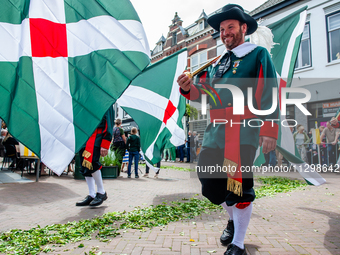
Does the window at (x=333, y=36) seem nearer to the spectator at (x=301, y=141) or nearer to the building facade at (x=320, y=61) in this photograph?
the building facade at (x=320, y=61)

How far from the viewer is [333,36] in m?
12.7

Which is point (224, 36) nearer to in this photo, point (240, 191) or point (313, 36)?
point (240, 191)

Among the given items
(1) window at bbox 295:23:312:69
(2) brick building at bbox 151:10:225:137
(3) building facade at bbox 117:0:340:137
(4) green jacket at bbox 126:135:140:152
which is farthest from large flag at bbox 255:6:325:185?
(2) brick building at bbox 151:10:225:137

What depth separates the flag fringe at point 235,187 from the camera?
2.20 m

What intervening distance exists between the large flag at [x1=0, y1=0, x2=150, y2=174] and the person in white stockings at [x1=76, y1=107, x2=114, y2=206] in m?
0.87

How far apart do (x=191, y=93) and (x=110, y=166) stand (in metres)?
6.30

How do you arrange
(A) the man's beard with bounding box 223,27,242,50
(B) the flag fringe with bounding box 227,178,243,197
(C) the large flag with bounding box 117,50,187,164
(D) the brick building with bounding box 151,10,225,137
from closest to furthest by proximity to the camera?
(B) the flag fringe with bounding box 227,178,243,197 < (A) the man's beard with bounding box 223,27,242,50 < (C) the large flag with bounding box 117,50,187,164 < (D) the brick building with bounding box 151,10,225,137

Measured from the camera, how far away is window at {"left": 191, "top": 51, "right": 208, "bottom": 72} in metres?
24.9

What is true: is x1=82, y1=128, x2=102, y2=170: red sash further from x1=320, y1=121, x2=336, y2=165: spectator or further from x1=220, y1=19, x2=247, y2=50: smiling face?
x1=320, y1=121, x2=336, y2=165: spectator

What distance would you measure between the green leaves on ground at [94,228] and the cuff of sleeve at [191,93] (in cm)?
163

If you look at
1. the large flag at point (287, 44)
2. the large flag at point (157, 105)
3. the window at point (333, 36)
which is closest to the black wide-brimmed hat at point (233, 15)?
the large flag at point (287, 44)

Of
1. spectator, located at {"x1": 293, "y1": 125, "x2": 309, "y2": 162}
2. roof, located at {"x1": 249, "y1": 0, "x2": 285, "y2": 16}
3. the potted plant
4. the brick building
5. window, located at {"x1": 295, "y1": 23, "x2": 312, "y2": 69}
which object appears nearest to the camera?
the potted plant

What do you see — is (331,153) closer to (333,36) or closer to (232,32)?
(333,36)

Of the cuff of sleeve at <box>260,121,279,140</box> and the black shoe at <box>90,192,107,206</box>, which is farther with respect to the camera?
the black shoe at <box>90,192,107,206</box>
